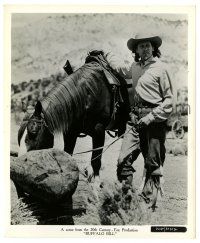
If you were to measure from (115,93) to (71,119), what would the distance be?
0.24 metres

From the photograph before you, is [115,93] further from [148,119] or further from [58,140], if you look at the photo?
[58,140]

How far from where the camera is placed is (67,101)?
2.02 meters

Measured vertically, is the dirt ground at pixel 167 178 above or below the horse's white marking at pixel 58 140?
below

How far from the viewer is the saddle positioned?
203cm

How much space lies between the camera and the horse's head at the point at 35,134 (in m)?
2.02

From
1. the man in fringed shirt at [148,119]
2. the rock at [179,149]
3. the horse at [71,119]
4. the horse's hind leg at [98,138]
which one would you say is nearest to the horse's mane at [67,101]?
the horse at [71,119]

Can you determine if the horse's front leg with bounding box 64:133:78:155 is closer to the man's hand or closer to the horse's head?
the horse's head

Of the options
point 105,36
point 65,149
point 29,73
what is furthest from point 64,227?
point 105,36

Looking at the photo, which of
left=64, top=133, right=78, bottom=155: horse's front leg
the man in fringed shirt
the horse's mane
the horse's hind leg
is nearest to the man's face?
the man in fringed shirt

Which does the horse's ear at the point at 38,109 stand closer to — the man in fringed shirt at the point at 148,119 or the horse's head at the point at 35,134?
the horse's head at the point at 35,134

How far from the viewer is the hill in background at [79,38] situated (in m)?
2.02

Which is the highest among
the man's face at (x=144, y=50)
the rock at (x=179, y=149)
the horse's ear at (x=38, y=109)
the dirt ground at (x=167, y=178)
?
the man's face at (x=144, y=50)

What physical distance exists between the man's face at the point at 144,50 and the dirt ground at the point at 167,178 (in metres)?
0.39

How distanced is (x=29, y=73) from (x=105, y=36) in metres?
0.40
